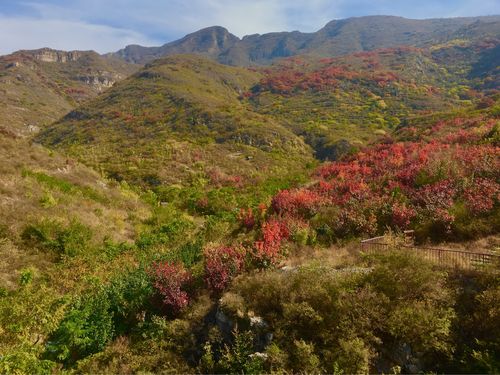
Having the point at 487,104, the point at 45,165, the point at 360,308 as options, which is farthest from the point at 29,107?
the point at 360,308

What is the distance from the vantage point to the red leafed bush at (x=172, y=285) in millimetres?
9909

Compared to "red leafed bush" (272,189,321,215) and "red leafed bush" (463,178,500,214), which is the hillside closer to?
"red leafed bush" (272,189,321,215)

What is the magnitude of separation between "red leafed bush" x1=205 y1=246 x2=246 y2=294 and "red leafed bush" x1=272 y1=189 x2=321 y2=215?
178 inches

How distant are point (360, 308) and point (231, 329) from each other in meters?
2.96

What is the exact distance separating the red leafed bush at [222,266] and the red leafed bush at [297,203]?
4.53 m

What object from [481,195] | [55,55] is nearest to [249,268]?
[481,195]

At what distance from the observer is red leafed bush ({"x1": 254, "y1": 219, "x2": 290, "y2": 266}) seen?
10805mm

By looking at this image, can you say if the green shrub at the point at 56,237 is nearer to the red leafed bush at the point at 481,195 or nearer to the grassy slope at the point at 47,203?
the grassy slope at the point at 47,203

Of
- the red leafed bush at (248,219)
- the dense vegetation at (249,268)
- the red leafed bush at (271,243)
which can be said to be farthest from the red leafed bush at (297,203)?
the red leafed bush at (271,243)

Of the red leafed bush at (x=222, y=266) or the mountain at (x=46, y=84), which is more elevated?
the mountain at (x=46, y=84)

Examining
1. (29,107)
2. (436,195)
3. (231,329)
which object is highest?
A: (29,107)

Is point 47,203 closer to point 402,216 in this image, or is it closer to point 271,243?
point 271,243

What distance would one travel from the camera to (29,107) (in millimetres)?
78312

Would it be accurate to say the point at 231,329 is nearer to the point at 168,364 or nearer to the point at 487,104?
the point at 168,364
